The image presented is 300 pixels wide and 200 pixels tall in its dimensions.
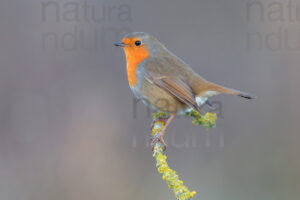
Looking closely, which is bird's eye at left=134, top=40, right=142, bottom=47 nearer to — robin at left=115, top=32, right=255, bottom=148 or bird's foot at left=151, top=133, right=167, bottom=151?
robin at left=115, top=32, right=255, bottom=148

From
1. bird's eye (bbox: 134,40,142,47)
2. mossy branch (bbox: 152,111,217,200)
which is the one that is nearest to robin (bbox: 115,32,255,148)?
bird's eye (bbox: 134,40,142,47)

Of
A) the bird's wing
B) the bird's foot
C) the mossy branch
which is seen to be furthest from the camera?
Result: the bird's wing

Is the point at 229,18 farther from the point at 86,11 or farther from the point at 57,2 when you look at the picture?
the point at 57,2

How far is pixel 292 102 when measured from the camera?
5836mm

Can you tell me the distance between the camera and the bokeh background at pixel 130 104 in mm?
5176

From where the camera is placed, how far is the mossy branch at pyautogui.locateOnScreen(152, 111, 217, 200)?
2.46m

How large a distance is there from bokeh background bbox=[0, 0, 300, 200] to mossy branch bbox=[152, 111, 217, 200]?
1.50 m

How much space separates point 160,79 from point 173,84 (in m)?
0.14

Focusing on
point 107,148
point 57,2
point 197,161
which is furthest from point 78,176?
point 57,2

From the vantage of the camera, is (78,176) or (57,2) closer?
(78,176)

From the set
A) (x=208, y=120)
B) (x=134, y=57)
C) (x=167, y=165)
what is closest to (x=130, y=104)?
(x=134, y=57)

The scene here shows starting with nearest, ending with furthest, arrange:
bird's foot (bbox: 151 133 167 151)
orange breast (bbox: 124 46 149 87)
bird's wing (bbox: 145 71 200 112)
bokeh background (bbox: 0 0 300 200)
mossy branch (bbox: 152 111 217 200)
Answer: mossy branch (bbox: 152 111 217 200), bird's foot (bbox: 151 133 167 151), bird's wing (bbox: 145 71 200 112), orange breast (bbox: 124 46 149 87), bokeh background (bbox: 0 0 300 200)

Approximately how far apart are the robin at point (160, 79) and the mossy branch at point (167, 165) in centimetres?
17

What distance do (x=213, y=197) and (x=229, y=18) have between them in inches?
109
